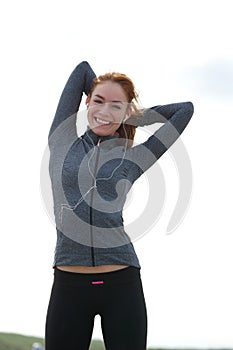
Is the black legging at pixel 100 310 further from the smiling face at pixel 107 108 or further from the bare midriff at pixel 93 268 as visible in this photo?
the smiling face at pixel 107 108

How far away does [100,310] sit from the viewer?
2982mm

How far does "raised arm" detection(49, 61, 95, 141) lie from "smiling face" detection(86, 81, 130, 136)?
0.38ft

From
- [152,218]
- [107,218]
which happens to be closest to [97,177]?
[107,218]

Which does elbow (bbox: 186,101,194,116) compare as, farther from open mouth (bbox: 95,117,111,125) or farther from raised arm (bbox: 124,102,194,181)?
open mouth (bbox: 95,117,111,125)

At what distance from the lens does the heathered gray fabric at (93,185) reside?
2.92 meters

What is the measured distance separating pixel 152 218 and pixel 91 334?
658 mm

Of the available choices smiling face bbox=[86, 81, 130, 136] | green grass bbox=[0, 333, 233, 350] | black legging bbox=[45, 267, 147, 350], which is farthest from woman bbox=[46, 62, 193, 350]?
green grass bbox=[0, 333, 233, 350]

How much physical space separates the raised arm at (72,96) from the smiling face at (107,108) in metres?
0.12

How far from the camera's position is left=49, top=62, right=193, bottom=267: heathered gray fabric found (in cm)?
292

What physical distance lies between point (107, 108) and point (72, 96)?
0.98ft

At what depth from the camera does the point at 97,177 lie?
9.89 ft

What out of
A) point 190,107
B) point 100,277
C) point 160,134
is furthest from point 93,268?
point 190,107
